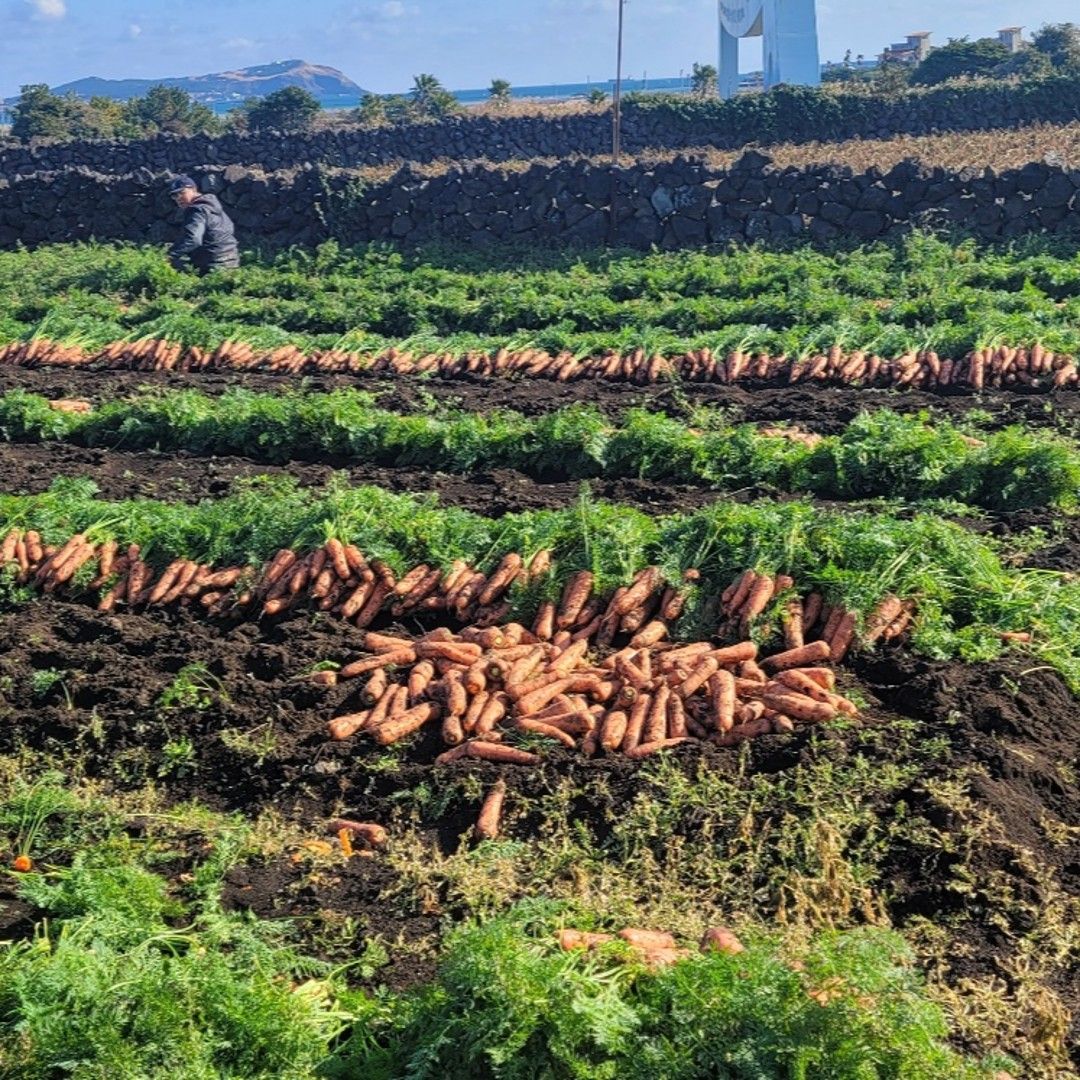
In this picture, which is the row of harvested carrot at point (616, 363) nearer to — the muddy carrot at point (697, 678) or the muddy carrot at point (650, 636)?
the muddy carrot at point (650, 636)

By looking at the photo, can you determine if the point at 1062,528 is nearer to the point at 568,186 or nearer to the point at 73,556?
the point at 73,556

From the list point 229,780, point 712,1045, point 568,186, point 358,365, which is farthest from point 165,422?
point 568,186

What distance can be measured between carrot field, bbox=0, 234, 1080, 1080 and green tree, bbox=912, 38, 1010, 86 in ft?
140

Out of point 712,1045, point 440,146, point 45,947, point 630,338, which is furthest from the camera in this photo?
point 440,146

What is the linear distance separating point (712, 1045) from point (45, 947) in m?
2.50

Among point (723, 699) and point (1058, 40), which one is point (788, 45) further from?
point (723, 699)

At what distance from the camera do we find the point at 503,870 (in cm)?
544

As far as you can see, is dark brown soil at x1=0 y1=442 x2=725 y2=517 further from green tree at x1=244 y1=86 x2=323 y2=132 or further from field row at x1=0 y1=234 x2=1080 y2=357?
green tree at x1=244 y1=86 x2=323 y2=132

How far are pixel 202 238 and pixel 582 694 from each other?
52.7 feet

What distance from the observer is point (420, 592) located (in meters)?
7.78

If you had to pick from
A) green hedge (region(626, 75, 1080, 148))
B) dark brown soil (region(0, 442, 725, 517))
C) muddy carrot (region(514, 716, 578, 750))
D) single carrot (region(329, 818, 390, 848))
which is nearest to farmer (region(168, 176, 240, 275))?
dark brown soil (region(0, 442, 725, 517))

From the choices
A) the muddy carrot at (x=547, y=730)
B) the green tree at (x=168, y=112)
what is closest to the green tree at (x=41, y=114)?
the green tree at (x=168, y=112)

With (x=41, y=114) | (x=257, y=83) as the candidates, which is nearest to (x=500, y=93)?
(x=41, y=114)

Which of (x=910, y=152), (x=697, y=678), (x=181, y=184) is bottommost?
(x=697, y=678)
